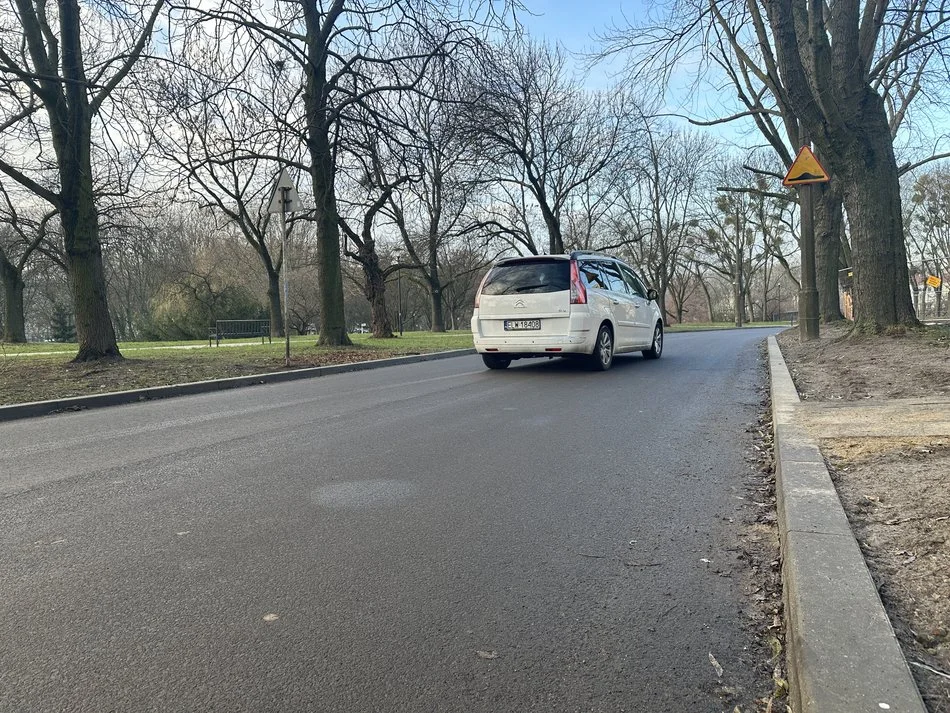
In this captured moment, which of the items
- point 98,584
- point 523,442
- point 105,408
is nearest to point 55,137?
point 105,408

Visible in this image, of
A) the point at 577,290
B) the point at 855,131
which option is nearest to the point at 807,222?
the point at 855,131

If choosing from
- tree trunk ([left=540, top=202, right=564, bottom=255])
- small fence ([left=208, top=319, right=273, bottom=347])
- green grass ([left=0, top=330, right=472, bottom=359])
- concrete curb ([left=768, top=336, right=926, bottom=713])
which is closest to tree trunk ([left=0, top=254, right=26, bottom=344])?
small fence ([left=208, top=319, right=273, bottom=347])

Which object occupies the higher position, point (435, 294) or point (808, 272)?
point (435, 294)

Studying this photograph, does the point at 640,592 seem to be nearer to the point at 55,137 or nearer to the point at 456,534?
the point at 456,534

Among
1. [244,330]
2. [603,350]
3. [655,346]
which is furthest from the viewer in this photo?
[244,330]

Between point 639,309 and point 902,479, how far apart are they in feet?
30.3

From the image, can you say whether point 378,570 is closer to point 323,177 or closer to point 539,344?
point 539,344

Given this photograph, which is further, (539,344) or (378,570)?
(539,344)

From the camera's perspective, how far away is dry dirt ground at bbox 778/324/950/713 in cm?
216

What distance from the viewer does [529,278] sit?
10.9m

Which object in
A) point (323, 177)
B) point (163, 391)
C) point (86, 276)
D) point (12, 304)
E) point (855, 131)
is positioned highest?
point (323, 177)

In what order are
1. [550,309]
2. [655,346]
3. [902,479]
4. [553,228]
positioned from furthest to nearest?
[553,228]
[655,346]
[550,309]
[902,479]

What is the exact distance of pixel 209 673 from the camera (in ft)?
7.16

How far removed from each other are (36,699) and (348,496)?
218 cm
